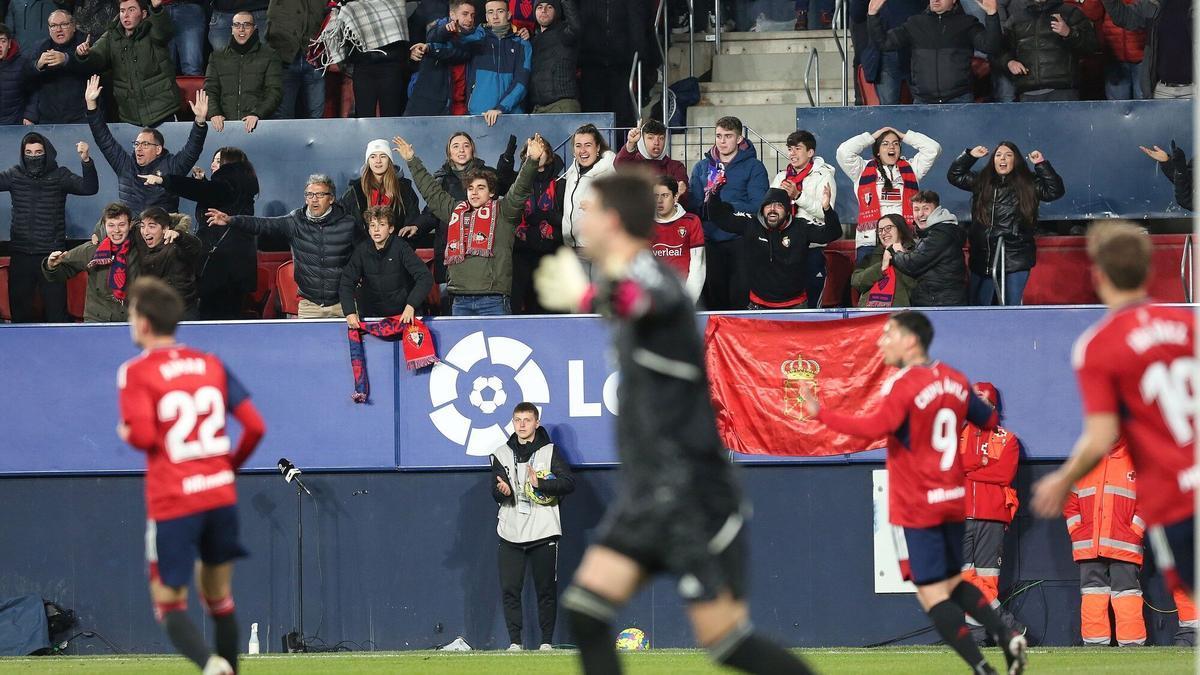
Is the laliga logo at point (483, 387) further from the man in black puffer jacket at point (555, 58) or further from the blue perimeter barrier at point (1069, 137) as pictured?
the blue perimeter barrier at point (1069, 137)

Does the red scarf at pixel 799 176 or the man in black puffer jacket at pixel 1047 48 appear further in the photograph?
the man in black puffer jacket at pixel 1047 48

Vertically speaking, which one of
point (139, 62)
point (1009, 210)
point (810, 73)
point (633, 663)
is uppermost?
point (810, 73)

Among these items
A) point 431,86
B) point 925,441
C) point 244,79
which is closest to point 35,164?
point 244,79

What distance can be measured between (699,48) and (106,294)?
7.57m

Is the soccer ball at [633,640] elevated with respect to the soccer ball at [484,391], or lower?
lower

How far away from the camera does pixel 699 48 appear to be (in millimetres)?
17562

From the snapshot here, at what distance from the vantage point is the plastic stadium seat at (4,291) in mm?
14633

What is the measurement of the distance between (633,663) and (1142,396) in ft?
19.9

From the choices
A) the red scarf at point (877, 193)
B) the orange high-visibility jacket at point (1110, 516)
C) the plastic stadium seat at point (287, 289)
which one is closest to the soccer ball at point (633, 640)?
the orange high-visibility jacket at point (1110, 516)

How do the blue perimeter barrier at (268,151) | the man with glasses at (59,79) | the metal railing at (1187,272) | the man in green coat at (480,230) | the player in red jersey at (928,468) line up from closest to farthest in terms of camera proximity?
the player in red jersey at (928,468)
the man in green coat at (480,230)
the metal railing at (1187,272)
the blue perimeter barrier at (268,151)
the man with glasses at (59,79)

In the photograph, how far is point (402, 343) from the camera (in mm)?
13320

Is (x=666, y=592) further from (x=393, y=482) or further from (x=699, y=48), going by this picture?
(x=699, y=48)

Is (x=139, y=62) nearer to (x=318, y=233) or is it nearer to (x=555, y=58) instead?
(x=318, y=233)

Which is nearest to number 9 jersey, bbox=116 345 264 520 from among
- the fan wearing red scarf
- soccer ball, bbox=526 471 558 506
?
soccer ball, bbox=526 471 558 506
